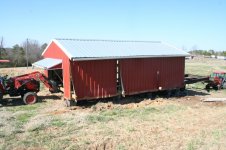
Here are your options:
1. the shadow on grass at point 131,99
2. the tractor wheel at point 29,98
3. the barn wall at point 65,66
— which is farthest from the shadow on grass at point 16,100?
the shadow on grass at point 131,99

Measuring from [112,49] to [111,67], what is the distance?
55.0 inches

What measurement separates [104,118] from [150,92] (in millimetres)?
5765

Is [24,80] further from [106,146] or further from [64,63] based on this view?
[106,146]

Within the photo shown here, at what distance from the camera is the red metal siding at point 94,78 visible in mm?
13531

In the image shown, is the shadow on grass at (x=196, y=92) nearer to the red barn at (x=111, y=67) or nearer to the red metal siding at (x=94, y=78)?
the red barn at (x=111, y=67)

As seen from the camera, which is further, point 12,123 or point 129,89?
point 129,89

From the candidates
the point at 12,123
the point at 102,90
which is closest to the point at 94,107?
the point at 102,90

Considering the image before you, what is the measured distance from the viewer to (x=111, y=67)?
14.6 meters

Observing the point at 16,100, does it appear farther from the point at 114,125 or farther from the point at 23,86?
the point at 114,125

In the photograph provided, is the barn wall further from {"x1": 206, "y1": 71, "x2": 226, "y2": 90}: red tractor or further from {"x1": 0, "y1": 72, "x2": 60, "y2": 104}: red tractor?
{"x1": 206, "y1": 71, "x2": 226, "y2": 90}: red tractor

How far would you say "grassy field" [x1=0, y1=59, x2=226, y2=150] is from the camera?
28.1ft

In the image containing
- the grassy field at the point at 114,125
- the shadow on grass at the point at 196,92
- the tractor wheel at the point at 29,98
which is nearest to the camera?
the grassy field at the point at 114,125

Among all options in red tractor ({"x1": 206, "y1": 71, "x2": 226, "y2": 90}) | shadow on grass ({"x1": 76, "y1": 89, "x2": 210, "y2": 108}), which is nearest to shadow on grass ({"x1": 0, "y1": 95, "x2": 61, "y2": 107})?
shadow on grass ({"x1": 76, "y1": 89, "x2": 210, "y2": 108})

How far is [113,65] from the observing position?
1467cm
